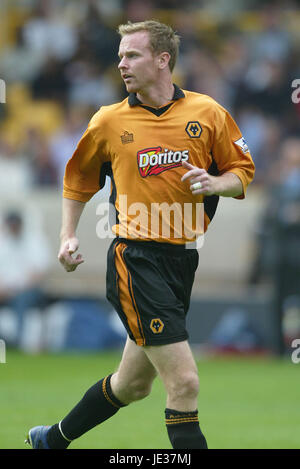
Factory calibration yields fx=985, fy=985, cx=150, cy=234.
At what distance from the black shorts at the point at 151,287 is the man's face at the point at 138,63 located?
0.84 meters

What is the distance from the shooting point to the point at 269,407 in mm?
8555

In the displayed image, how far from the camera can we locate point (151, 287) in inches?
199

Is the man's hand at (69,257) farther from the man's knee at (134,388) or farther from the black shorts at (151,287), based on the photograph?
the man's knee at (134,388)

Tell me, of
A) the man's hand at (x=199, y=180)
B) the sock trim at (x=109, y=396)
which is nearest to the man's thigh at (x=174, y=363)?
the sock trim at (x=109, y=396)

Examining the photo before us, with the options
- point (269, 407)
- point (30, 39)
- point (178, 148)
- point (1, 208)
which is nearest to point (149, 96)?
point (178, 148)

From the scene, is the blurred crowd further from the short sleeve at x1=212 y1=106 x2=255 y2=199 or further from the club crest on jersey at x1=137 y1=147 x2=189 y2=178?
the club crest on jersey at x1=137 y1=147 x2=189 y2=178

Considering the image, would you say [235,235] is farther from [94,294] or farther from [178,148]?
[178,148]

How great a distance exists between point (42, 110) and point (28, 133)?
3.51ft

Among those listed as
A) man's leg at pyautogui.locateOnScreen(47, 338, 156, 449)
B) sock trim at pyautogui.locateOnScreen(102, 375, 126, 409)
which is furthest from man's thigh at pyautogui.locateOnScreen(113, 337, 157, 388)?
sock trim at pyautogui.locateOnScreen(102, 375, 126, 409)

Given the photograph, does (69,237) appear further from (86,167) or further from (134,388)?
(134,388)

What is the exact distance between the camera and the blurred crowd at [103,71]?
587 inches

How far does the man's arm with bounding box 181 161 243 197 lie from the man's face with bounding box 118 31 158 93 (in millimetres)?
542

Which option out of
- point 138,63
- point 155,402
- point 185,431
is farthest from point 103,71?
point 185,431

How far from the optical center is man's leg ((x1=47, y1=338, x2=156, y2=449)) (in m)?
5.26
